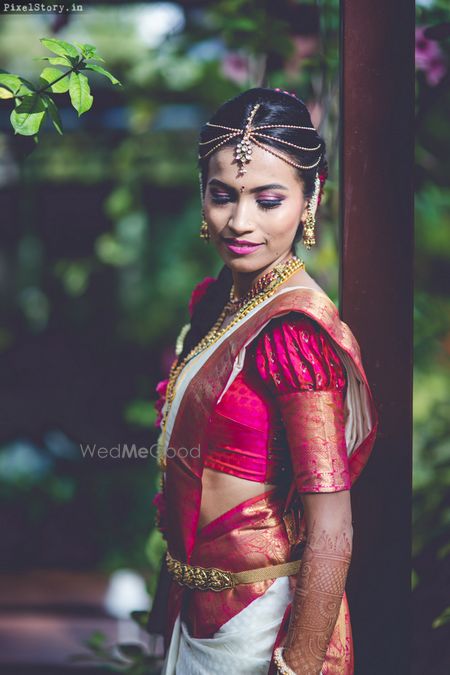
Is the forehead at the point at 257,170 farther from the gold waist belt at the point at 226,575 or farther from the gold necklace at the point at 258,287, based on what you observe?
the gold waist belt at the point at 226,575

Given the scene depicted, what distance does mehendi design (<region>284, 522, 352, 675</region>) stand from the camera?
1.40 metres

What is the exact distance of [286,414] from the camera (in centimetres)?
145

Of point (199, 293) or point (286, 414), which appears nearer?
point (286, 414)

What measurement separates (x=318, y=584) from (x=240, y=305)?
595 millimetres

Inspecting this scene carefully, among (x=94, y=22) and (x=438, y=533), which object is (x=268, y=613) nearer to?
(x=438, y=533)

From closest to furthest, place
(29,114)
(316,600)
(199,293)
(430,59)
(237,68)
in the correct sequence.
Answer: (316,600)
(29,114)
(199,293)
(430,59)
(237,68)

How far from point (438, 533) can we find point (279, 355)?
1290 mm

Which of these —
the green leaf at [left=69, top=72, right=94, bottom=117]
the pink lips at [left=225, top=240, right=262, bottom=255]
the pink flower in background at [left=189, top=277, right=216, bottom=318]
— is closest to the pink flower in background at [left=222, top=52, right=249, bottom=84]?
the pink flower in background at [left=189, top=277, right=216, bottom=318]

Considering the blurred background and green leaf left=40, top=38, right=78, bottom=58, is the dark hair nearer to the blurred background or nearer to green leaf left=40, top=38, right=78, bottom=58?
green leaf left=40, top=38, right=78, bottom=58

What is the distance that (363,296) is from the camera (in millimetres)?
1702

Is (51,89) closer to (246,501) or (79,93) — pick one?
(79,93)

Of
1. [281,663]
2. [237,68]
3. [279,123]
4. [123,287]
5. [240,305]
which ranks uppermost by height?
[123,287]

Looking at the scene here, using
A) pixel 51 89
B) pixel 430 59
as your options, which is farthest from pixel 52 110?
pixel 430 59

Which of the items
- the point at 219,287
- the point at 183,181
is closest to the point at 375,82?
the point at 219,287
